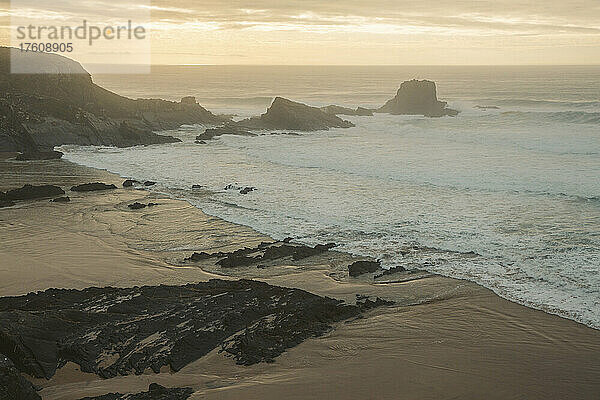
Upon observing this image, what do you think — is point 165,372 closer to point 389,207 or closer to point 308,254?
point 308,254

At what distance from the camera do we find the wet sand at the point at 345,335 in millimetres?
8867

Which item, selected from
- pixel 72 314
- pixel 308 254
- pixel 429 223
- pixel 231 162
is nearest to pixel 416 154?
pixel 231 162

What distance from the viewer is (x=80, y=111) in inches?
Answer: 1590

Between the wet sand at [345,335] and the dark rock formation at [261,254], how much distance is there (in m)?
0.31

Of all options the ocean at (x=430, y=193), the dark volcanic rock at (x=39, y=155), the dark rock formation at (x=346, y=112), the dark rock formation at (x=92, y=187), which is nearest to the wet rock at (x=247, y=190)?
the ocean at (x=430, y=193)

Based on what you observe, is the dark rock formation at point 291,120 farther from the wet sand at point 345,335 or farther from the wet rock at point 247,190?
the wet sand at point 345,335

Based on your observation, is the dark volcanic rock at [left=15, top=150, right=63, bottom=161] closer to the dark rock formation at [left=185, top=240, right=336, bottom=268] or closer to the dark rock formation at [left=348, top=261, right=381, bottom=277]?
the dark rock formation at [left=185, top=240, right=336, bottom=268]

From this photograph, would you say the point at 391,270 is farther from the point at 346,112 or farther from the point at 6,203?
the point at 346,112

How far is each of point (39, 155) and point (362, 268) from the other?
78.0ft

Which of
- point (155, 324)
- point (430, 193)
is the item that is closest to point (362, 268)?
point (155, 324)

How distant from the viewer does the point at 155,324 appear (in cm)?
1045

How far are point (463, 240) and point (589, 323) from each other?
573cm

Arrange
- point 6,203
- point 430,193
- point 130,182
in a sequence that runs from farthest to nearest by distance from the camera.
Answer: point 130,182 < point 430,193 < point 6,203

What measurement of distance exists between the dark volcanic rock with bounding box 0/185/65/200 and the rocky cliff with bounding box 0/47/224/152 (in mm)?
13366
